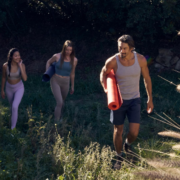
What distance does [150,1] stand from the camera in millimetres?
9461

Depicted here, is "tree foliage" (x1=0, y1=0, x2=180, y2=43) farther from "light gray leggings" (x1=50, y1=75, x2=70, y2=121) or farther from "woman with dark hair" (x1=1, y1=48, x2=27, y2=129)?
"woman with dark hair" (x1=1, y1=48, x2=27, y2=129)

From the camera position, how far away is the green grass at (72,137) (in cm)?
Result: 379

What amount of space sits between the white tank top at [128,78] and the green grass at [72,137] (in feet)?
2.70

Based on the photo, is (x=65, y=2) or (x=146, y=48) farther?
(x=65, y=2)

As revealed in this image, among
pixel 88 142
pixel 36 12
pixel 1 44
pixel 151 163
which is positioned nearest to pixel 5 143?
pixel 88 142

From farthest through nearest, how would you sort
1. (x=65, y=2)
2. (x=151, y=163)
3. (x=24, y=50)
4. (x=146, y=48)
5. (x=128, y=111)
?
(x=24, y=50) < (x=65, y=2) < (x=146, y=48) < (x=128, y=111) < (x=151, y=163)

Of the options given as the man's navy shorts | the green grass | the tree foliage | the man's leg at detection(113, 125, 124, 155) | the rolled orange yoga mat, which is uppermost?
the tree foliage

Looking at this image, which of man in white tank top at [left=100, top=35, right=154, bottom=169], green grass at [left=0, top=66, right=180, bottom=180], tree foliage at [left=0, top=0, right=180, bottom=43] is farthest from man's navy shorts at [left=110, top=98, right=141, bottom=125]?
tree foliage at [left=0, top=0, right=180, bottom=43]

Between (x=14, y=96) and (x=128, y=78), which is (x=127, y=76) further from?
(x=14, y=96)

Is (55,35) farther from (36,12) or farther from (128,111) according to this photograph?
(128,111)

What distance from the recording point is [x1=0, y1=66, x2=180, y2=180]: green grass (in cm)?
379

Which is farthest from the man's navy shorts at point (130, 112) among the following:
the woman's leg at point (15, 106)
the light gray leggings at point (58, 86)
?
the woman's leg at point (15, 106)

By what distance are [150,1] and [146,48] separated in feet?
8.27

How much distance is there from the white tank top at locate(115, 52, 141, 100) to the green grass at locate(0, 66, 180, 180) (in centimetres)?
82
